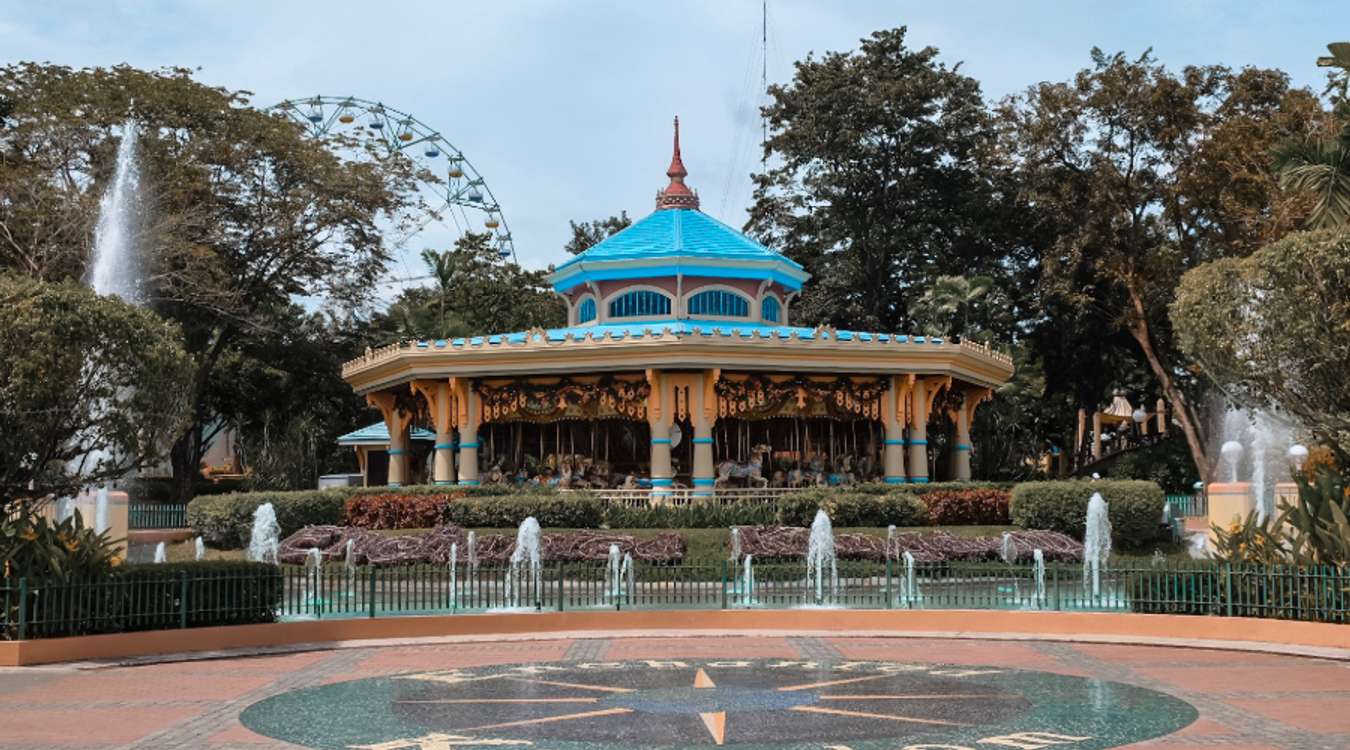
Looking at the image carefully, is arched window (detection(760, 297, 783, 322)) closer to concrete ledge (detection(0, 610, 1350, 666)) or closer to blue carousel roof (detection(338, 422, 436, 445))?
blue carousel roof (detection(338, 422, 436, 445))

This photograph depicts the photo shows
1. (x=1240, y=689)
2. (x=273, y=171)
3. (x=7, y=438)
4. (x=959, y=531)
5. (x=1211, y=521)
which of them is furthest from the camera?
(x=273, y=171)

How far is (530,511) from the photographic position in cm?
3231

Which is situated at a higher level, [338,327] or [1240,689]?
[338,327]

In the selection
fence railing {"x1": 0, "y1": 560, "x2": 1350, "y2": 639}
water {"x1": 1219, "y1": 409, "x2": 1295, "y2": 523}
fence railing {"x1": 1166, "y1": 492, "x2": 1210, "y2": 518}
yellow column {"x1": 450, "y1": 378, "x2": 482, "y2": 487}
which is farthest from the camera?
fence railing {"x1": 1166, "y1": 492, "x2": 1210, "y2": 518}

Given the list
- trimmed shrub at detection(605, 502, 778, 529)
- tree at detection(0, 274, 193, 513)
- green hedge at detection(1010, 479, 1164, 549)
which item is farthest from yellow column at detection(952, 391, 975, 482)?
tree at detection(0, 274, 193, 513)

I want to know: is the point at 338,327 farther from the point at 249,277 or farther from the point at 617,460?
the point at 617,460

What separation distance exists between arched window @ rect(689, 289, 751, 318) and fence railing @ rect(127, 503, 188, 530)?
1644 cm

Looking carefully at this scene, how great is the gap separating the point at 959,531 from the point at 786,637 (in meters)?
12.8

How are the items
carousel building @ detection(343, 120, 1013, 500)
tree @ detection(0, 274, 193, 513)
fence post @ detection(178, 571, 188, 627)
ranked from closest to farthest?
tree @ detection(0, 274, 193, 513)
fence post @ detection(178, 571, 188, 627)
carousel building @ detection(343, 120, 1013, 500)

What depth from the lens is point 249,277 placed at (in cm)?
5047

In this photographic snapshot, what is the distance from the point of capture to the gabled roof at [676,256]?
41.2m

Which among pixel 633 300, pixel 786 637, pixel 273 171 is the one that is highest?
pixel 273 171

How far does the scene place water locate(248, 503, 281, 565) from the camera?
30.1 metres

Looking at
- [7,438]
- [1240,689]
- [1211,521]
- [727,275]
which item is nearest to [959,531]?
[1211,521]
